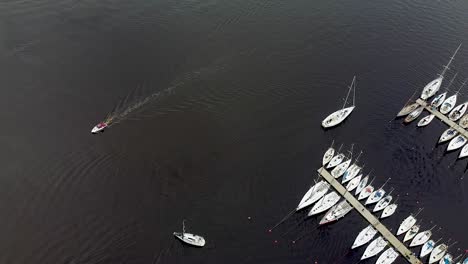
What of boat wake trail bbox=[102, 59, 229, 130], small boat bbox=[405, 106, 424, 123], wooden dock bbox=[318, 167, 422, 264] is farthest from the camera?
small boat bbox=[405, 106, 424, 123]

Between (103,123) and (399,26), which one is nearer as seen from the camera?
(103,123)

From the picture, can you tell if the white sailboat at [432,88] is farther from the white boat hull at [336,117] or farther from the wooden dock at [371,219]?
the wooden dock at [371,219]

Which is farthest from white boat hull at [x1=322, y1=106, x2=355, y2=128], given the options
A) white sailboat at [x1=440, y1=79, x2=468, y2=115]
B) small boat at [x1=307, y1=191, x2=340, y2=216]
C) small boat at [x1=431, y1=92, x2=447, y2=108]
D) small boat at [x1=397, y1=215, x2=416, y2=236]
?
small boat at [x1=397, y1=215, x2=416, y2=236]

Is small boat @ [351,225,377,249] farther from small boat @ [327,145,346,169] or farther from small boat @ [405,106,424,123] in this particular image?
small boat @ [405,106,424,123]

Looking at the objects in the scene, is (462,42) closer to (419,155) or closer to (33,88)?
(419,155)

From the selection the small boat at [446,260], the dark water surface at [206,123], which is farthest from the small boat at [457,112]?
the small boat at [446,260]

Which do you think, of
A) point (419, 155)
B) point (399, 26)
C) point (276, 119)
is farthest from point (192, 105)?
point (399, 26)

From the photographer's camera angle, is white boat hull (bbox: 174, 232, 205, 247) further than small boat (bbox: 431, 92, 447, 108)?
No
